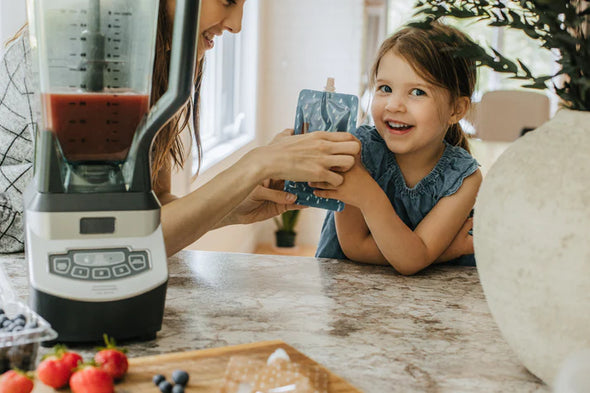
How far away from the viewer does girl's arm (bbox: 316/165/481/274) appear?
1302mm

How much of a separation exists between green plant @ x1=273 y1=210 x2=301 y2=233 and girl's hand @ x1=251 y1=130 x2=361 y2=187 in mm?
3827

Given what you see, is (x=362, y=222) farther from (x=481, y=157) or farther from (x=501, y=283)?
(x=481, y=157)

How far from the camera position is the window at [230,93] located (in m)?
4.12

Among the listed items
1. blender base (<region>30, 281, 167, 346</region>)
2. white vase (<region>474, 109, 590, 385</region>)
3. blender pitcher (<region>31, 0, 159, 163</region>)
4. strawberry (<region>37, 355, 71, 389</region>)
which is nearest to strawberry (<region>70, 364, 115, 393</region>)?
strawberry (<region>37, 355, 71, 389</region>)

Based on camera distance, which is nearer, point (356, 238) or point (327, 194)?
point (327, 194)

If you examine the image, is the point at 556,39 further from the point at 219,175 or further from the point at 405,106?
the point at 405,106

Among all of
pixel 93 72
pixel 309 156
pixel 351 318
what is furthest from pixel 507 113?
pixel 93 72

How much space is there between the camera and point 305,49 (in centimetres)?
521

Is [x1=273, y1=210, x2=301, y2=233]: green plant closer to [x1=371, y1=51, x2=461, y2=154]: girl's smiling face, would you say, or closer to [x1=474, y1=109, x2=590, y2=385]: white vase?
[x1=371, y1=51, x2=461, y2=154]: girl's smiling face

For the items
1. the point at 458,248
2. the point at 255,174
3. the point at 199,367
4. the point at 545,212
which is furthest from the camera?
the point at 458,248

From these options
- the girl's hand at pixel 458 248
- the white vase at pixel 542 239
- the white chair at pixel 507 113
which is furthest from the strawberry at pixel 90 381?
the white chair at pixel 507 113

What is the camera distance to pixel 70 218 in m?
0.92

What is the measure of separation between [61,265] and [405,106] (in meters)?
0.84

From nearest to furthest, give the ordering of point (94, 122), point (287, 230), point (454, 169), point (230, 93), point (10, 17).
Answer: point (94, 122), point (454, 169), point (10, 17), point (230, 93), point (287, 230)
